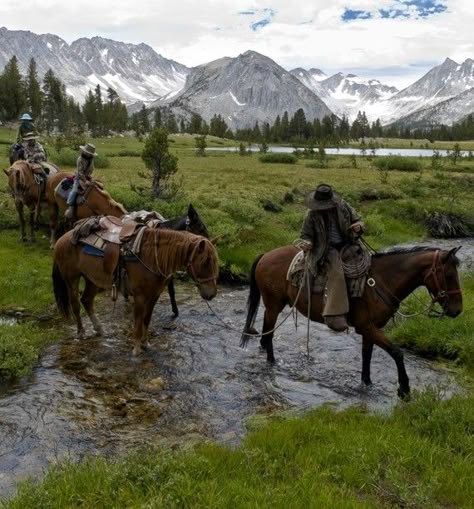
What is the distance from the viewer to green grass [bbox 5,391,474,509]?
5195 millimetres

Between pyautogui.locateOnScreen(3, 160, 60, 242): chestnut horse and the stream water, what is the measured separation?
6259 mm

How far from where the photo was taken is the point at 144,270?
32.1 feet

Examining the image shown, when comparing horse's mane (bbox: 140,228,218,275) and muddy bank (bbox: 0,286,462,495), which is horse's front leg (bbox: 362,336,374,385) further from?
horse's mane (bbox: 140,228,218,275)

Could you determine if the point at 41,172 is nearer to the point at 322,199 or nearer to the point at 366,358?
the point at 322,199

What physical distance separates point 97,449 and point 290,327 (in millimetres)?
6374

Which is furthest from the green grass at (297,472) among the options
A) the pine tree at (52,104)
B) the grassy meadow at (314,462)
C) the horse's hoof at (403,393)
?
the pine tree at (52,104)

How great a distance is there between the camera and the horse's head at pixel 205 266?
911 centimetres

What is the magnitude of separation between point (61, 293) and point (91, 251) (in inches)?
59.0

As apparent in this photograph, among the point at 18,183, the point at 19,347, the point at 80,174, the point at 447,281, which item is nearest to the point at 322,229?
the point at 447,281

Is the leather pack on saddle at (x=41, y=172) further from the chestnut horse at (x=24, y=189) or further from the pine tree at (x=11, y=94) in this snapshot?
the pine tree at (x=11, y=94)

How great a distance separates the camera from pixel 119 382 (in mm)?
8773

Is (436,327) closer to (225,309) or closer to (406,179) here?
(225,309)

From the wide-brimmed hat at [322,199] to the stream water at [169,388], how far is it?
10.6ft

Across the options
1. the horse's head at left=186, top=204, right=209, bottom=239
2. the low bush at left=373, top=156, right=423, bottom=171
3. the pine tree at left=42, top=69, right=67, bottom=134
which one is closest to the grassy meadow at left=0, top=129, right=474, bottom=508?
the horse's head at left=186, top=204, right=209, bottom=239
